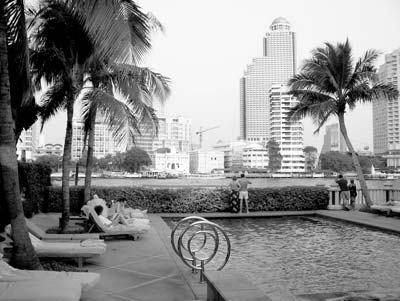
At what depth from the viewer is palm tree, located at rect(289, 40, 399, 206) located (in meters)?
18.3

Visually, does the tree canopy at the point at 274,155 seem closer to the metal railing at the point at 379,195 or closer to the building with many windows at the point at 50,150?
the building with many windows at the point at 50,150

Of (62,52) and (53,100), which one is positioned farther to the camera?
(53,100)

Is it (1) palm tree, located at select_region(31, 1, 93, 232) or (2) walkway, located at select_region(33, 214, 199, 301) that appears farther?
(1) palm tree, located at select_region(31, 1, 93, 232)

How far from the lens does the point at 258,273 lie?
7316 millimetres

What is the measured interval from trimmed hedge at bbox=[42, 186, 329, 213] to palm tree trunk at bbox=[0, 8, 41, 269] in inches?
471

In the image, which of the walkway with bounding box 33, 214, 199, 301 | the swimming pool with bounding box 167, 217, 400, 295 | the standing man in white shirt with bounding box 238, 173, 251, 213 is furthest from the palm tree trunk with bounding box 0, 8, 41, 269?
the standing man in white shirt with bounding box 238, 173, 251, 213

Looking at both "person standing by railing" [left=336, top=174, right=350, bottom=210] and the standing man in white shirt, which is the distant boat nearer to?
the standing man in white shirt

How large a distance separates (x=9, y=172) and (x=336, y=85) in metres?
15.9

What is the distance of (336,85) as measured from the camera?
18.7m

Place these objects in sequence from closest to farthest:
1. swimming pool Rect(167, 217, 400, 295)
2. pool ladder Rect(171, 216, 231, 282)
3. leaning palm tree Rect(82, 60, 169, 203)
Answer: pool ladder Rect(171, 216, 231, 282) → swimming pool Rect(167, 217, 400, 295) → leaning palm tree Rect(82, 60, 169, 203)

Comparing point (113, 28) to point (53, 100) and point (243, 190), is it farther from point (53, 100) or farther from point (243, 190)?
point (243, 190)

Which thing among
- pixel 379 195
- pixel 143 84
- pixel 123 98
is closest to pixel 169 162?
pixel 379 195

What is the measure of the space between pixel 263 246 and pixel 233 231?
2931 mm

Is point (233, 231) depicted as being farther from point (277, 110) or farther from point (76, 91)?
point (277, 110)
